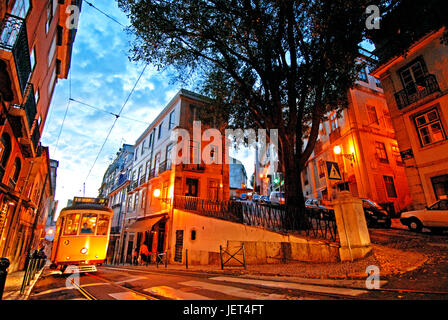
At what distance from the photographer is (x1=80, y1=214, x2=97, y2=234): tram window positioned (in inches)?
397

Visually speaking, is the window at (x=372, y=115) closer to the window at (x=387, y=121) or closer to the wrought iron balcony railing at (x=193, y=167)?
the window at (x=387, y=121)

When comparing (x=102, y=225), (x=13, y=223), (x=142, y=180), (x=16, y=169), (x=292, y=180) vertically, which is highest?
(x=142, y=180)

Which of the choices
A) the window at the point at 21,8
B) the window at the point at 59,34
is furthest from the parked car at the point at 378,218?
the window at the point at 59,34

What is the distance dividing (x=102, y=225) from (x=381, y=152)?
2216 cm

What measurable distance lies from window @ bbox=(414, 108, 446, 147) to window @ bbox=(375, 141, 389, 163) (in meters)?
5.82

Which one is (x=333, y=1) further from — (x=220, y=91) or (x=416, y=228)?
(x=416, y=228)

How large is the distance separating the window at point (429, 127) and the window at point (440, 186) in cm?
210

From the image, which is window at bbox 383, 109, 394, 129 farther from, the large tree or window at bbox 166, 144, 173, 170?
window at bbox 166, 144, 173, 170

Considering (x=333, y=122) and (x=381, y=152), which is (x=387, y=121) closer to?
(x=381, y=152)

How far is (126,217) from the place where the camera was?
2512cm

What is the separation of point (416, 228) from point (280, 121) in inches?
316

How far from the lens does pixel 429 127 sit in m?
13.0

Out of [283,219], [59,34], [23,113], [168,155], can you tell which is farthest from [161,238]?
[59,34]
